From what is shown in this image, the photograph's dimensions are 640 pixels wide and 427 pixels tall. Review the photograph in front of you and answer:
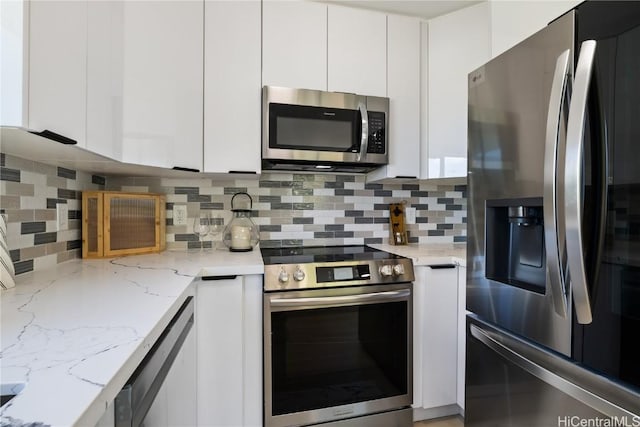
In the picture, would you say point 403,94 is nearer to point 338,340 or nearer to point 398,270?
point 398,270

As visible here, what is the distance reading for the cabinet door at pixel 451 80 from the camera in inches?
70.1

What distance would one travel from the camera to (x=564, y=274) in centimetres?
82

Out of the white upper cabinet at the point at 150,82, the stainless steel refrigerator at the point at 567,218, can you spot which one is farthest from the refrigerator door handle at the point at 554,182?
the white upper cabinet at the point at 150,82

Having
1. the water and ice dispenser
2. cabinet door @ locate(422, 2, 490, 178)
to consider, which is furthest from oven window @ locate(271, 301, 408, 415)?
cabinet door @ locate(422, 2, 490, 178)

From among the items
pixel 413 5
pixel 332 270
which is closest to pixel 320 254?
pixel 332 270

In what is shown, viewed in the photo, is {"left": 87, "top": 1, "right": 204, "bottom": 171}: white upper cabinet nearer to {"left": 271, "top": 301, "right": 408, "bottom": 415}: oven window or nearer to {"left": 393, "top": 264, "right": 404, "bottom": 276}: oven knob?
{"left": 271, "top": 301, "right": 408, "bottom": 415}: oven window

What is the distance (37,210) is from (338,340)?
4.60ft

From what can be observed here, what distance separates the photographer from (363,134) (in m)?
1.75

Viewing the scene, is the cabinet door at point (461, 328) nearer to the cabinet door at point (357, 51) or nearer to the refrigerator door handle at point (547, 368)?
the refrigerator door handle at point (547, 368)

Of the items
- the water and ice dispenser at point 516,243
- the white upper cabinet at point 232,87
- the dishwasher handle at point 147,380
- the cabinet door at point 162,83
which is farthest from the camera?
the white upper cabinet at point 232,87

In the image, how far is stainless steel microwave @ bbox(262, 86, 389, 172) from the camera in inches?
65.8

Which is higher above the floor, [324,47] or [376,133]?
[324,47]

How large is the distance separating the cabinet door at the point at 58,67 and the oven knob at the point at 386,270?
4.23 feet

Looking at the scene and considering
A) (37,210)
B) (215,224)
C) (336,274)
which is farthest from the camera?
(215,224)
